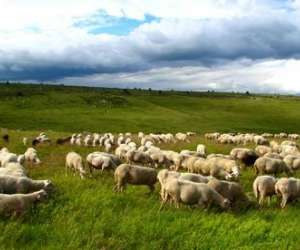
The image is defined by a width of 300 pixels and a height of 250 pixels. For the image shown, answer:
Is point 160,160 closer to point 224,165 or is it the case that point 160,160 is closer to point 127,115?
point 224,165

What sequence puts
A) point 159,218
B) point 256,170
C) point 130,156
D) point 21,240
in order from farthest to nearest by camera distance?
point 130,156
point 256,170
point 159,218
point 21,240

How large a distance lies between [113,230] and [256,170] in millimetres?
13544

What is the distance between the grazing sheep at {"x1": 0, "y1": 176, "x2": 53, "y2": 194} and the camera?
17.0m

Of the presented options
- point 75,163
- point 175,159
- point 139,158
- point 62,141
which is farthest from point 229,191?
point 62,141

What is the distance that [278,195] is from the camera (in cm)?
1972

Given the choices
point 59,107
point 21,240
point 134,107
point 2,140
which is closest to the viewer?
point 21,240

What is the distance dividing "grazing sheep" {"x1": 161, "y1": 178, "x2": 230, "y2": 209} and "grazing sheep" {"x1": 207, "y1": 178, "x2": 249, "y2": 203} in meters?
0.91

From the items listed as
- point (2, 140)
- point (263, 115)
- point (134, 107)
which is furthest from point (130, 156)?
point (263, 115)

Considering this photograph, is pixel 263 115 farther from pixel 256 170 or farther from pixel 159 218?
pixel 159 218

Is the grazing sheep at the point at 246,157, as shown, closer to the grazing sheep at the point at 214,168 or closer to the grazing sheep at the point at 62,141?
the grazing sheep at the point at 214,168

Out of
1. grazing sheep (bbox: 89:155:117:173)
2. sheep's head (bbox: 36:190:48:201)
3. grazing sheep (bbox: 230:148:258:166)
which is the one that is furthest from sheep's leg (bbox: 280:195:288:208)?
grazing sheep (bbox: 230:148:258:166)

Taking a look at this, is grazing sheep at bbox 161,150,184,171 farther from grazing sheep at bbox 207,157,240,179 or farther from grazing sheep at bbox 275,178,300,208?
grazing sheep at bbox 275,178,300,208

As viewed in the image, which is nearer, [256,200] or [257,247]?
[257,247]

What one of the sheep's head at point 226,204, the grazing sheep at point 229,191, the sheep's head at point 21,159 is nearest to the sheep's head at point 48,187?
the grazing sheep at point 229,191
